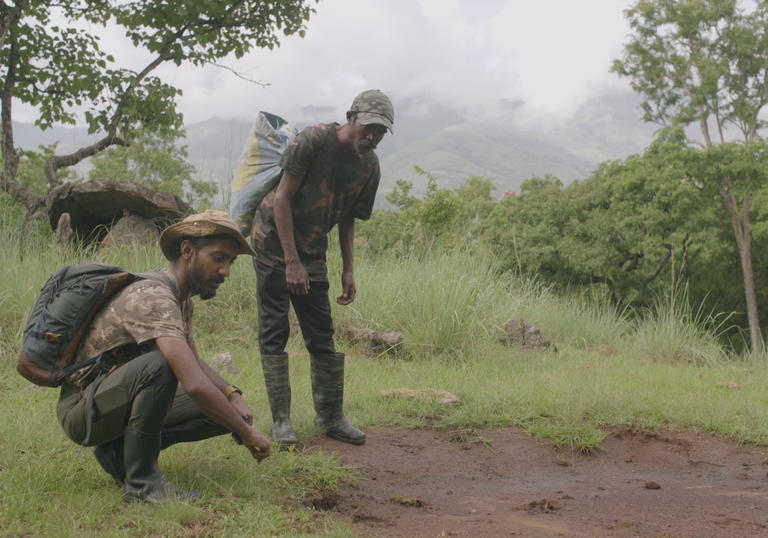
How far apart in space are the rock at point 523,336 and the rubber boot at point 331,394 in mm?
3952

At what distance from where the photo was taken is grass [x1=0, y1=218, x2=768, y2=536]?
9.25ft

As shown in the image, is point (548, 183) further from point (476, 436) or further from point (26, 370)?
point (26, 370)

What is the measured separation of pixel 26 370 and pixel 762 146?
19142 mm

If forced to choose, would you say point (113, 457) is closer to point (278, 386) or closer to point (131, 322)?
point (131, 322)

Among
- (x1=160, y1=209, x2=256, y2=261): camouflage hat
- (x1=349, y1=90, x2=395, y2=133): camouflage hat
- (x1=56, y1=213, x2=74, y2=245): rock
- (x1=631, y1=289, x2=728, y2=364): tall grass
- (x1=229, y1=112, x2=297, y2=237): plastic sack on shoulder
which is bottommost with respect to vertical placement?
(x1=631, y1=289, x2=728, y2=364): tall grass

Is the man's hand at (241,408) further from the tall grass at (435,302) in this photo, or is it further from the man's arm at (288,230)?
the tall grass at (435,302)

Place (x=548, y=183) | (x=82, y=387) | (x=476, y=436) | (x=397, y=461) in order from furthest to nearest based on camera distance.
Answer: (x=548, y=183), (x=476, y=436), (x=397, y=461), (x=82, y=387)

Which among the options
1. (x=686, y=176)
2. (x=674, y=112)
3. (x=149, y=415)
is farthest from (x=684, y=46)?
(x=149, y=415)

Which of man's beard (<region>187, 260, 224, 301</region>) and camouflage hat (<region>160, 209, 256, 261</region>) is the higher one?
camouflage hat (<region>160, 209, 256, 261</region>)

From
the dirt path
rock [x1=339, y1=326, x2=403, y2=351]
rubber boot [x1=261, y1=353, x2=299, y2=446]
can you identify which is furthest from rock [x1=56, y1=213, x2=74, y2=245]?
the dirt path

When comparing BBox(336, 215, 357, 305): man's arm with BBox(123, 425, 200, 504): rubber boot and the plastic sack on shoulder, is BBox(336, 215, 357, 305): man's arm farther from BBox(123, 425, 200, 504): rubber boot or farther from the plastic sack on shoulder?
BBox(123, 425, 200, 504): rubber boot

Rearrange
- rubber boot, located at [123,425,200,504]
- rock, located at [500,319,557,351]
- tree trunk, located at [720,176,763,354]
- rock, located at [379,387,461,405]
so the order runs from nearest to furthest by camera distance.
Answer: rubber boot, located at [123,425,200,504], rock, located at [379,387,461,405], rock, located at [500,319,557,351], tree trunk, located at [720,176,763,354]

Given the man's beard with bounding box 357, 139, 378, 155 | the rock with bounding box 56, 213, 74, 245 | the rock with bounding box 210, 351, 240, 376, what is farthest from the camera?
the rock with bounding box 56, 213, 74, 245

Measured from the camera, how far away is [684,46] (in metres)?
21.6
